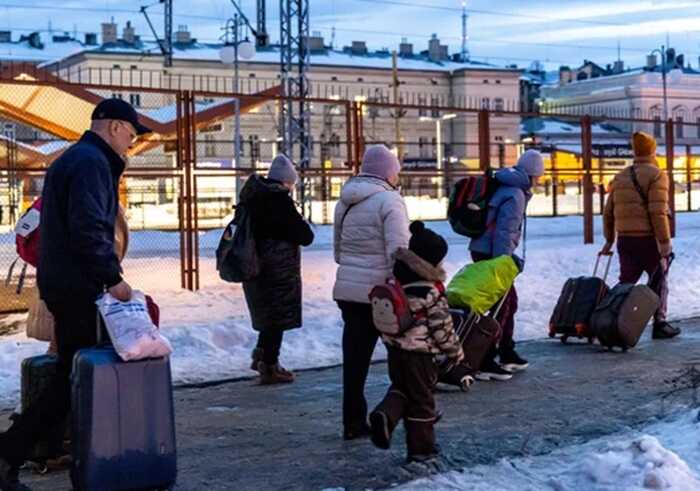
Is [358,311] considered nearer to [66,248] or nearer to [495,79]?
[66,248]

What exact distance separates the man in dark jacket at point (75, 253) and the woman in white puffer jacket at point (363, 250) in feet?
4.84

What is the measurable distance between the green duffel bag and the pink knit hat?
2.08 meters

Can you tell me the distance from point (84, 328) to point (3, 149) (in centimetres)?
2603

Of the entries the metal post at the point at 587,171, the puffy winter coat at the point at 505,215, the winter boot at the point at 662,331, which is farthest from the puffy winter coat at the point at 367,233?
the metal post at the point at 587,171

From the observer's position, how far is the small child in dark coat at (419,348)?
625 cm

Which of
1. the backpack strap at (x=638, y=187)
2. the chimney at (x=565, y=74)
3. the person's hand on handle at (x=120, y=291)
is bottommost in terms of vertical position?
the person's hand on handle at (x=120, y=291)

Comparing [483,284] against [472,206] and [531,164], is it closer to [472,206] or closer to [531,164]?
[472,206]

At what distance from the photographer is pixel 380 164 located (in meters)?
6.81

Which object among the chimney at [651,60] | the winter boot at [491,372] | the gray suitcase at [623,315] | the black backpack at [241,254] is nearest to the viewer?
the black backpack at [241,254]

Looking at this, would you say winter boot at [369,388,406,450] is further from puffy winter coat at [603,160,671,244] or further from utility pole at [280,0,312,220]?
utility pole at [280,0,312,220]

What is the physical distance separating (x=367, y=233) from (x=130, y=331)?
173cm

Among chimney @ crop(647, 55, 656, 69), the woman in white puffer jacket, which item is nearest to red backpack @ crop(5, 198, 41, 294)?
the woman in white puffer jacket

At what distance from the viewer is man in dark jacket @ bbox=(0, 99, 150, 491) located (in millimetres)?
5578

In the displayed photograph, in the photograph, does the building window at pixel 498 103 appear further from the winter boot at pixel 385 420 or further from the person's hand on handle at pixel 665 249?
the winter boot at pixel 385 420
